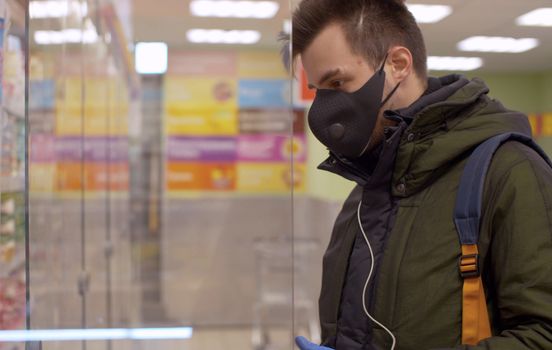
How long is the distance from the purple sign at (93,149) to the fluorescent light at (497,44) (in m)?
1.58

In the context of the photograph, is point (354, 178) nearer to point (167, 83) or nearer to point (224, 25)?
point (224, 25)

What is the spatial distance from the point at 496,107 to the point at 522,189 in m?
0.18

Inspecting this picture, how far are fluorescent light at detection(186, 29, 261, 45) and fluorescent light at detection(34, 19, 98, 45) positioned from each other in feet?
3.36

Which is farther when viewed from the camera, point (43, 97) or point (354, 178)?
point (43, 97)

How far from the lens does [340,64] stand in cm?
113

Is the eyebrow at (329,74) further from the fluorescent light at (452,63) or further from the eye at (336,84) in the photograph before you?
the fluorescent light at (452,63)

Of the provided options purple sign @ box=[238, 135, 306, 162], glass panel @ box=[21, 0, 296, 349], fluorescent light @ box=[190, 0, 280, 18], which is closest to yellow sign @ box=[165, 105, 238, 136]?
glass panel @ box=[21, 0, 296, 349]

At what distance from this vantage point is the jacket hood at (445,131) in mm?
970

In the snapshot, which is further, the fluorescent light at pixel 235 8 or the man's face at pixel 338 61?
the fluorescent light at pixel 235 8

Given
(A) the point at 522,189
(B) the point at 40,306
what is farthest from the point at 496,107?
(B) the point at 40,306

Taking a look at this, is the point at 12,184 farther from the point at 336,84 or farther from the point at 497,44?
the point at 497,44

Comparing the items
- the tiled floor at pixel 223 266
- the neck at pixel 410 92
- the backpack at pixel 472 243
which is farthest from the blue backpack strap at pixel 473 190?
the tiled floor at pixel 223 266

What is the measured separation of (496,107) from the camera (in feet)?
3.31

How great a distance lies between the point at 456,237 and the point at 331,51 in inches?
15.9
